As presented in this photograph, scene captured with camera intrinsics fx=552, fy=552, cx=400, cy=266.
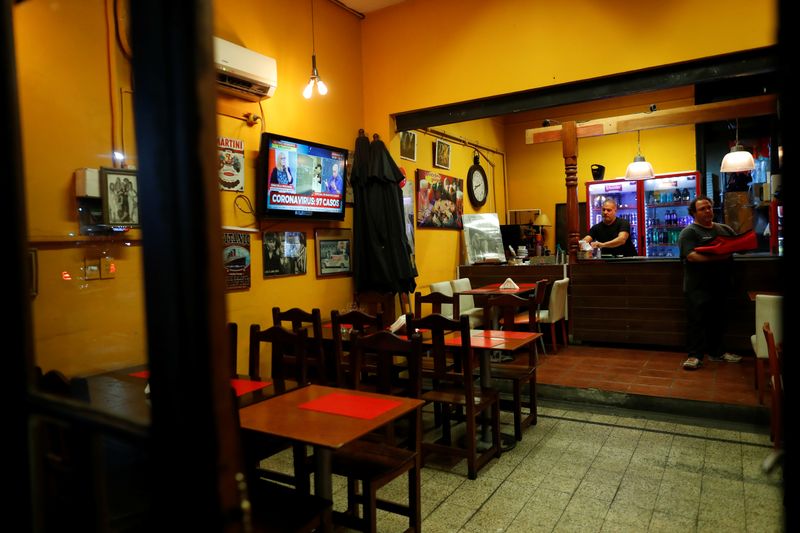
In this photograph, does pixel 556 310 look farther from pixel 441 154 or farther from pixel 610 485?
pixel 610 485

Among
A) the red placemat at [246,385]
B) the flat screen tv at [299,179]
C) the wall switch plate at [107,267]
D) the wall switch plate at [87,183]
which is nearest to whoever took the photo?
the red placemat at [246,385]

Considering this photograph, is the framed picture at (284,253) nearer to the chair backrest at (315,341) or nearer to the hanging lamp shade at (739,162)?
the chair backrest at (315,341)

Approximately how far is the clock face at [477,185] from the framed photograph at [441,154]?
80 cm

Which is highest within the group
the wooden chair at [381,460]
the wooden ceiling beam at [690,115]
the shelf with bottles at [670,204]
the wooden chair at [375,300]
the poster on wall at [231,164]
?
the wooden ceiling beam at [690,115]

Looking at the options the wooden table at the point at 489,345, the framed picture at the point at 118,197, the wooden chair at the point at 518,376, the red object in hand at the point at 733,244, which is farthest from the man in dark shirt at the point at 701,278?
the framed picture at the point at 118,197

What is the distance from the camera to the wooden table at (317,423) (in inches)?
77.2

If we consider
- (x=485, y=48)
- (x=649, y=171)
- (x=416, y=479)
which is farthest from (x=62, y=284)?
(x=649, y=171)

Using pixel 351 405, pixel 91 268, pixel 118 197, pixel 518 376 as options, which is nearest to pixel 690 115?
pixel 518 376

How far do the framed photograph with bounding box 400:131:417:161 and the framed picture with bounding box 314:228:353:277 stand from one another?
4.46 feet

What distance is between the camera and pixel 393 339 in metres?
2.72

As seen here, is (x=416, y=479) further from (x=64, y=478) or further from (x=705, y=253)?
(x=705, y=253)

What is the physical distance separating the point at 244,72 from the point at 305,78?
1.03m

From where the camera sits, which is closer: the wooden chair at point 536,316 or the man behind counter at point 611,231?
the wooden chair at point 536,316

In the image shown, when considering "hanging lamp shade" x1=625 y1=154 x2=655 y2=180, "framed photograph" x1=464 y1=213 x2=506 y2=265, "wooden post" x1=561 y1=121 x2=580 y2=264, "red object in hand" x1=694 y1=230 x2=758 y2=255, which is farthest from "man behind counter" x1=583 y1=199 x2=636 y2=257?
"red object in hand" x1=694 y1=230 x2=758 y2=255
